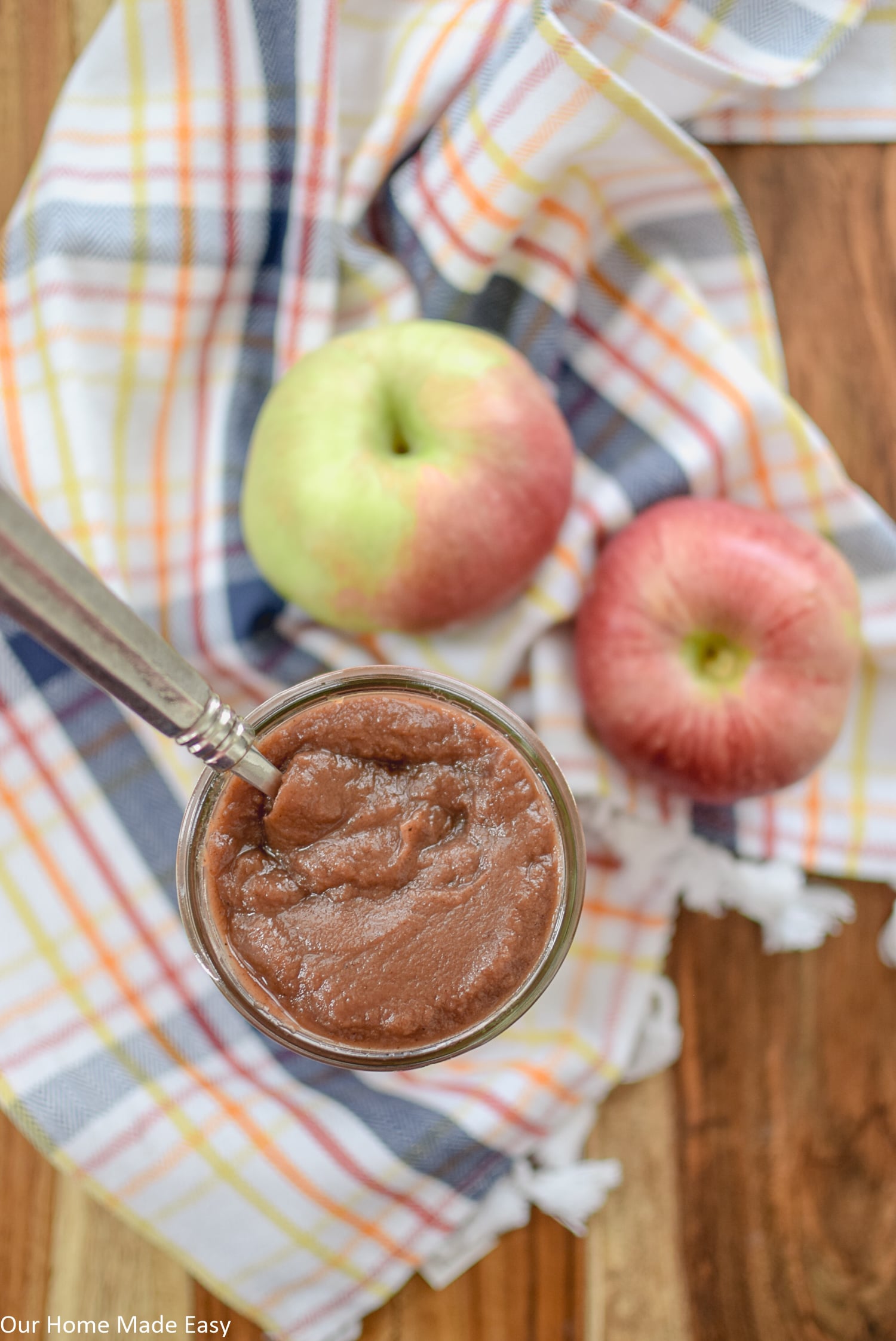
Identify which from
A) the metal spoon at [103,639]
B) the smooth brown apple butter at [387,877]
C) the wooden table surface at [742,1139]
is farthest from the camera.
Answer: the wooden table surface at [742,1139]

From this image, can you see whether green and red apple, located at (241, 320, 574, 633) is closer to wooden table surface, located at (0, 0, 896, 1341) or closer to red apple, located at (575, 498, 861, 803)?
red apple, located at (575, 498, 861, 803)

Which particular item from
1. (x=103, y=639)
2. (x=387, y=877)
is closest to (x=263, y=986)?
(x=387, y=877)

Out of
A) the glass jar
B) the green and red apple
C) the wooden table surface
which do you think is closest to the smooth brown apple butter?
the glass jar

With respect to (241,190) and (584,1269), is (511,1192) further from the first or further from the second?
(241,190)

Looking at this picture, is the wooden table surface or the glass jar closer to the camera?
the glass jar

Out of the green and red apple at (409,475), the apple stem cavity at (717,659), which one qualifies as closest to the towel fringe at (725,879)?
the apple stem cavity at (717,659)

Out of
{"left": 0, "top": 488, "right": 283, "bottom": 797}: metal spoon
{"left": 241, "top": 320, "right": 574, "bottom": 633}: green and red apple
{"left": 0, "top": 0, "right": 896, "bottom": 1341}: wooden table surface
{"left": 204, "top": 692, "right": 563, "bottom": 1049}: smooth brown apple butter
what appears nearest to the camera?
{"left": 0, "top": 488, "right": 283, "bottom": 797}: metal spoon

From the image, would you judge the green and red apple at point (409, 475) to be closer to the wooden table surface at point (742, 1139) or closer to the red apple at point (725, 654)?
the red apple at point (725, 654)
